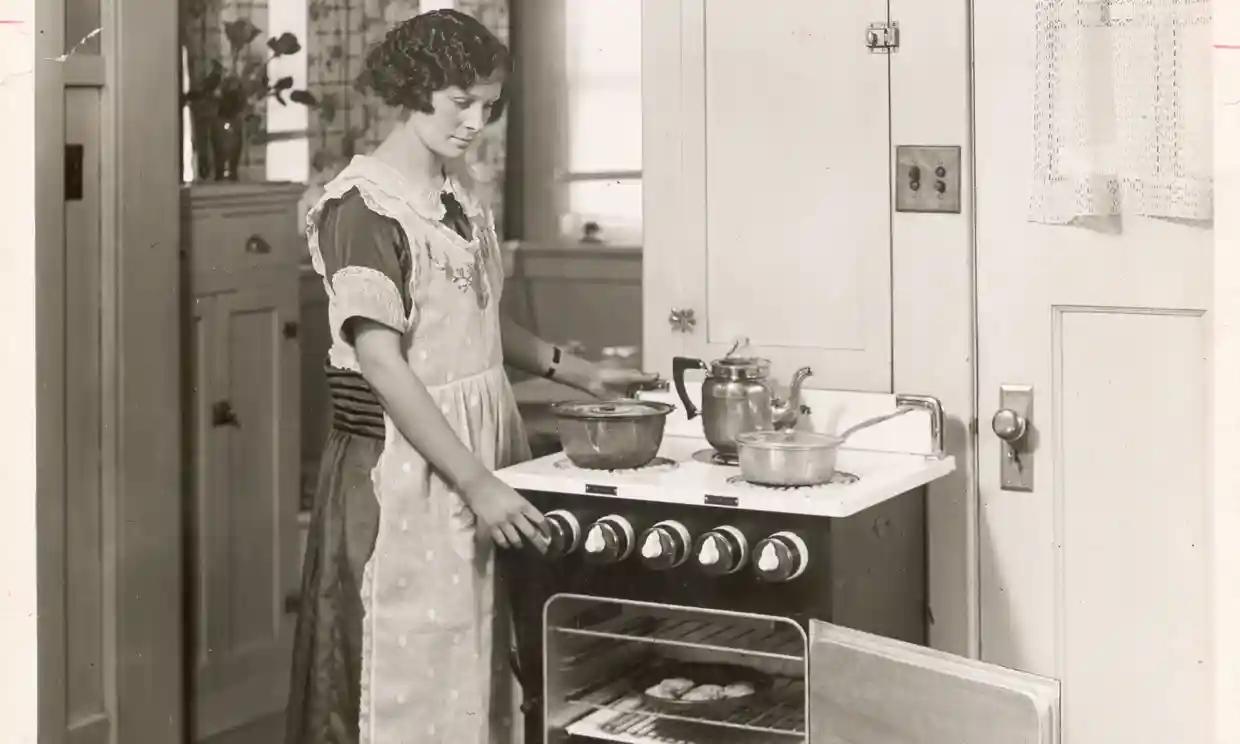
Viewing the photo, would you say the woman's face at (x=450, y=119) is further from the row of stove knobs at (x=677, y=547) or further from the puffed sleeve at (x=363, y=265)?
the row of stove knobs at (x=677, y=547)

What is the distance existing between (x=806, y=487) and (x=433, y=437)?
2.01 ft

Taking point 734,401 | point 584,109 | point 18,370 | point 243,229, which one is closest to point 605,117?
point 584,109

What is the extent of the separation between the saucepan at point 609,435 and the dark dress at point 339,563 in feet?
1.06

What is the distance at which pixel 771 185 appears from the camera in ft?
10.8

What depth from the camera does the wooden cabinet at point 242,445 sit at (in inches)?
153

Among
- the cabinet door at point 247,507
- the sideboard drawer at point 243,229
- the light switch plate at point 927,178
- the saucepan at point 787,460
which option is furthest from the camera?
the cabinet door at point 247,507

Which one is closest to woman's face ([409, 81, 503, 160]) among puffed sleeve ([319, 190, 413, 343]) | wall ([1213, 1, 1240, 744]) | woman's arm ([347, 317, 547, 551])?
puffed sleeve ([319, 190, 413, 343])

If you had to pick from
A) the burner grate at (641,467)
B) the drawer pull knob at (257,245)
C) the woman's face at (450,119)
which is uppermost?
the woman's face at (450,119)

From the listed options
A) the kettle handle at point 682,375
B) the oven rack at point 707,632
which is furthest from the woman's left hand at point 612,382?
the oven rack at point 707,632

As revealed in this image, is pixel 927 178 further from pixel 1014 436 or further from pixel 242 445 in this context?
pixel 242 445

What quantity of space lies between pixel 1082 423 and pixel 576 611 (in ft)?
3.08

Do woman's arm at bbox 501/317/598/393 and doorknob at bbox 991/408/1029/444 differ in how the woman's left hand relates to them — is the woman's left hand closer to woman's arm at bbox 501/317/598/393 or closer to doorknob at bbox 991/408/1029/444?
woman's arm at bbox 501/317/598/393

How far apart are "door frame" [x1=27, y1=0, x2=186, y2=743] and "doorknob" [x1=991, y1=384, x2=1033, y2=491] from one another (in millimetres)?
1713

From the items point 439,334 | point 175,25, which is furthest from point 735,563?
point 175,25
